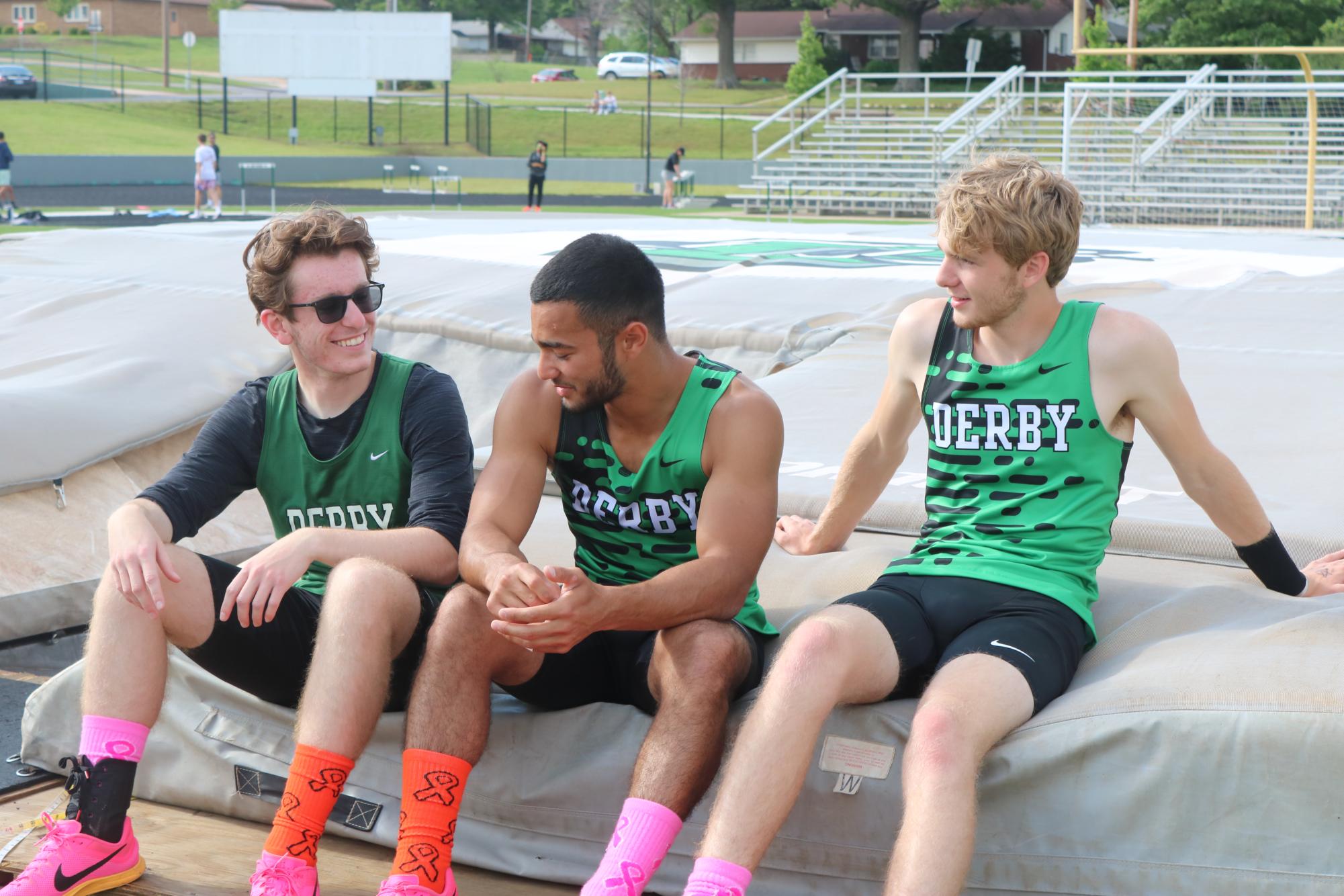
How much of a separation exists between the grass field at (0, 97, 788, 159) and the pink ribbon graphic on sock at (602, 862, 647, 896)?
108ft

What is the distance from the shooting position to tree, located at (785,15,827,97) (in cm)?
4178

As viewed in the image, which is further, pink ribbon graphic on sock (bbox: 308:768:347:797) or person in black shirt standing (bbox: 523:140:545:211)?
person in black shirt standing (bbox: 523:140:545:211)

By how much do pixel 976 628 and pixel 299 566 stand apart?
1.25m

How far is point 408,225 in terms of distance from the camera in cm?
941

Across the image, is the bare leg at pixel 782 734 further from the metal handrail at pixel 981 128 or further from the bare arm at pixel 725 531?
the metal handrail at pixel 981 128

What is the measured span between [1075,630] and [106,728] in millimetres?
1776

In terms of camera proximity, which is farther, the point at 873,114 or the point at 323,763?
the point at 873,114

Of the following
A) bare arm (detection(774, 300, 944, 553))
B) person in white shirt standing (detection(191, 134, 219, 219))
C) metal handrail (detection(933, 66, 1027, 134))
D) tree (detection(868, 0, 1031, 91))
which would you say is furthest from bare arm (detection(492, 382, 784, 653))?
tree (detection(868, 0, 1031, 91))

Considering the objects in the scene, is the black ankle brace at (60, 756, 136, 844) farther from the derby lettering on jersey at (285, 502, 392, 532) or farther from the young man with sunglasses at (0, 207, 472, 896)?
the derby lettering on jersey at (285, 502, 392, 532)

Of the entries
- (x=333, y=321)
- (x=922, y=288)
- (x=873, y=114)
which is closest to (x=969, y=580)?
(x=333, y=321)

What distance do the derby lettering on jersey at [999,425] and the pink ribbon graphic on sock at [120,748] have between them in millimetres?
1624

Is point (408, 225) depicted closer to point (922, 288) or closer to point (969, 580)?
point (922, 288)

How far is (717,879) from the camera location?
211 centimetres

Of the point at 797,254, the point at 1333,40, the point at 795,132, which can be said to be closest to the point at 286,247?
the point at 797,254
